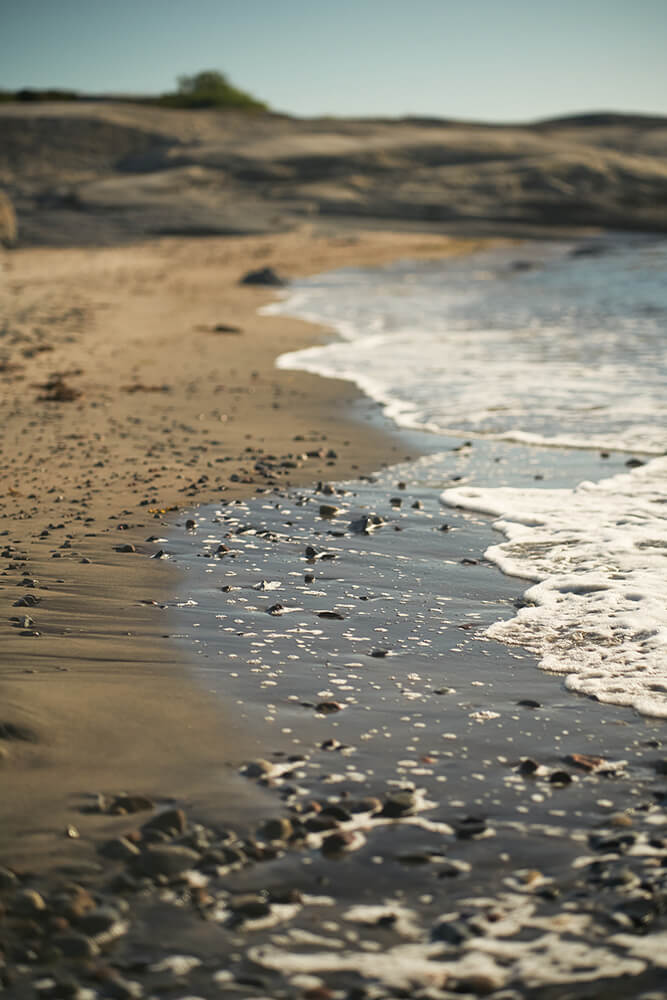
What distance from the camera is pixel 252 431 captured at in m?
7.69

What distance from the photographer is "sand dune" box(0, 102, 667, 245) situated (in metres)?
36.6

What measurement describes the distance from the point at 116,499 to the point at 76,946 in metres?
3.80

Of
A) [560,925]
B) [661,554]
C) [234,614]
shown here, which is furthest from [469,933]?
[661,554]

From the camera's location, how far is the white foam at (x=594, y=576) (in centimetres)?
357

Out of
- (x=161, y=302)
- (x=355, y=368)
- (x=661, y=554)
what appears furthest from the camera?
(x=161, y=302)

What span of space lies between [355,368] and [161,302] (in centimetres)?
763

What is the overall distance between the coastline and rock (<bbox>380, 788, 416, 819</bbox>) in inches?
14.7

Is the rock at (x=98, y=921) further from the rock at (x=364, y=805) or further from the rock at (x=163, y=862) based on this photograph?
the rock at (x=364, y=805)

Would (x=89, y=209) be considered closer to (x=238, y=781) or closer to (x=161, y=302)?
(x=161, y=302)

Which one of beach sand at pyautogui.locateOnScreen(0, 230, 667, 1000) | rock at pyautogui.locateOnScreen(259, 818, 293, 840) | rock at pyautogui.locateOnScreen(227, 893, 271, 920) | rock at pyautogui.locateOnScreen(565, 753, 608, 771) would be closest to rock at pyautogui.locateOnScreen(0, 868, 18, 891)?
beach sand at pyautogui.locateOnScreen(0, 230, 667, 1000)

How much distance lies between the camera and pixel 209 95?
63.8 meters

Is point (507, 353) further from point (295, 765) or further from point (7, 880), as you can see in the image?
point (7, 880)

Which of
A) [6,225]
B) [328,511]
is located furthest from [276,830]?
[6,225]

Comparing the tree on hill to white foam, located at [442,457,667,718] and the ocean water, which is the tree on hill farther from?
white foam, located at [442,457,667,718]
